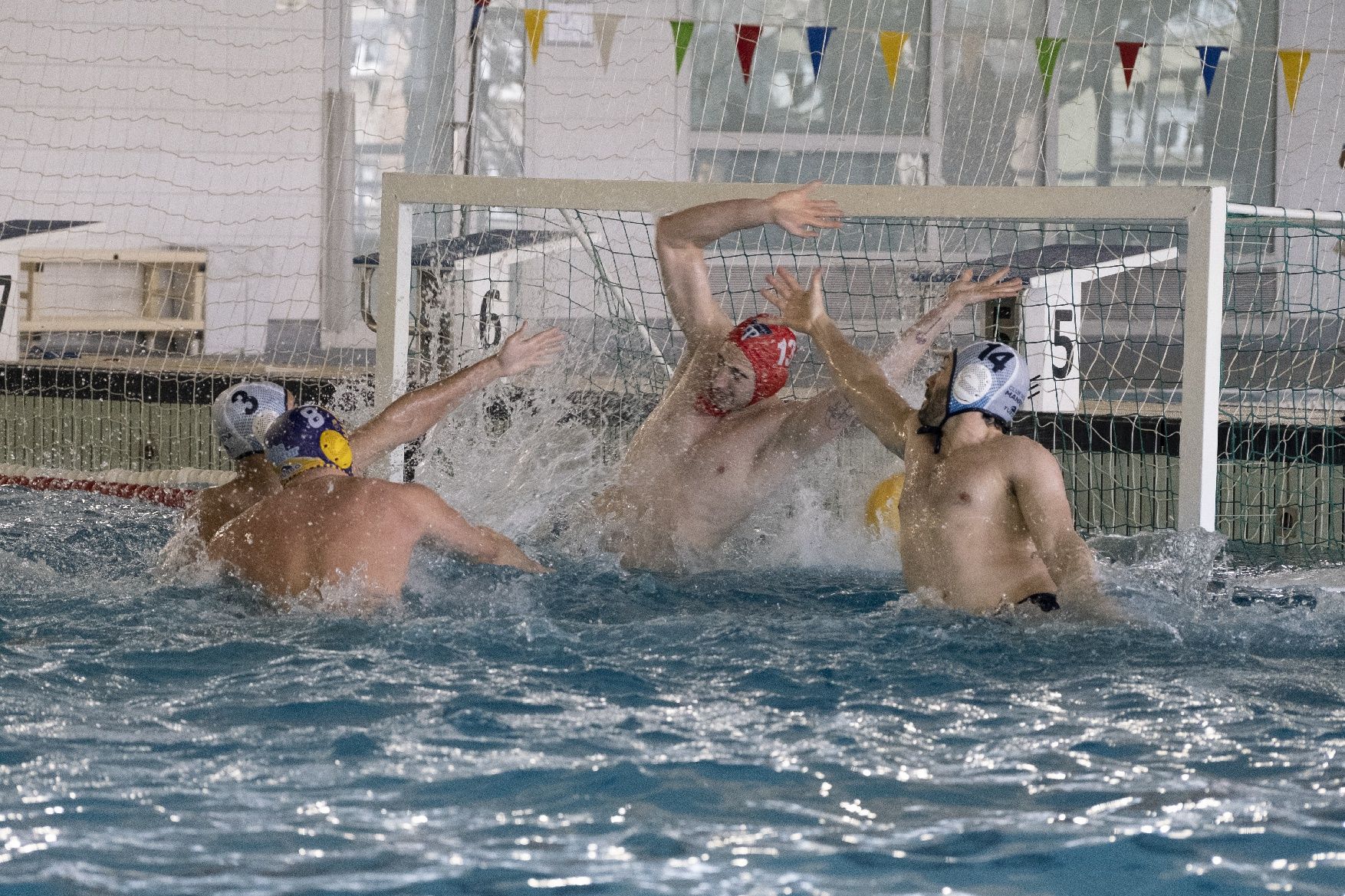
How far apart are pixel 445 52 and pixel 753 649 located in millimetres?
8859

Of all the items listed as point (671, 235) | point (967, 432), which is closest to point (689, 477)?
point (671, 235)

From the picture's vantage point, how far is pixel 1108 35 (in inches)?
436

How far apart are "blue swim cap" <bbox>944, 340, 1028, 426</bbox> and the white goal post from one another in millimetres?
752

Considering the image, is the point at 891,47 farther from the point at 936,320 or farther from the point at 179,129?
the point at 179,129

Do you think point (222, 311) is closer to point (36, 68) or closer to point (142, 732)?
point (36, 68)

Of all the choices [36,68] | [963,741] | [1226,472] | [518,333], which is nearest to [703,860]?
[963,741]

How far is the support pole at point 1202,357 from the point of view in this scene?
14.1ft

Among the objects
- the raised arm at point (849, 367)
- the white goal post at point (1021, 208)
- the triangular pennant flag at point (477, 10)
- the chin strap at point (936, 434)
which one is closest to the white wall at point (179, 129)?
the triangular pennant flag at point (477, 10)

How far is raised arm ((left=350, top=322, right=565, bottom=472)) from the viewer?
427cm

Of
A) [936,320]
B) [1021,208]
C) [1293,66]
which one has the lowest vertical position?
[936,320]

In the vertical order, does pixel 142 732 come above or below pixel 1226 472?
below

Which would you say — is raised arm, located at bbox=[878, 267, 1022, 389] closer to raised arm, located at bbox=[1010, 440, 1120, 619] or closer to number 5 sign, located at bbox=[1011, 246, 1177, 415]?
raised arm, located at bbox=[1010, 440, 1120, 619]

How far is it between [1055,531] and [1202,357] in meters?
1.08

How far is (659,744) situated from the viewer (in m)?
2.81
